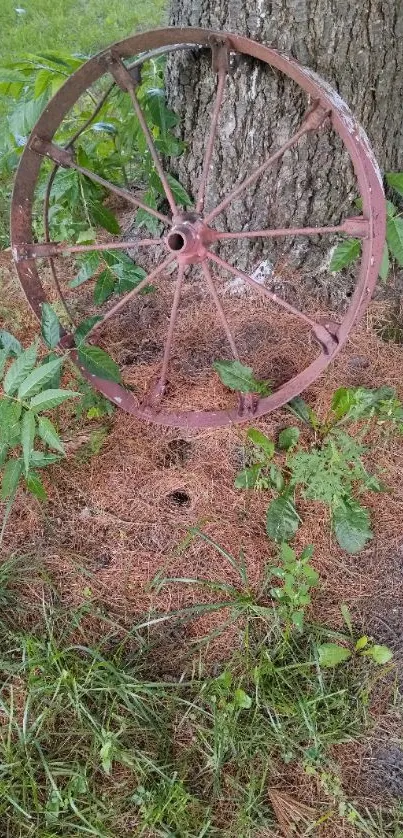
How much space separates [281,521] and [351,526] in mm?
199

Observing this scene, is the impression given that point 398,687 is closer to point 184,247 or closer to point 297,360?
point 297,360

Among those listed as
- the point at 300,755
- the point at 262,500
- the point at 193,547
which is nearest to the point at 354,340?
the point at 262,500

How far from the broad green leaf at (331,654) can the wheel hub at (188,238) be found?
43.8 inches

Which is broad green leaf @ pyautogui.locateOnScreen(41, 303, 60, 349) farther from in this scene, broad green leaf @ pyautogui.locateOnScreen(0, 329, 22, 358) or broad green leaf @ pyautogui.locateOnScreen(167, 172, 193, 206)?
broad green leaf @ pyautogui.locateOnScreen(167, 172, 193, 206)

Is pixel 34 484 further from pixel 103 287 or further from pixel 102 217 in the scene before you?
pixel 102 217

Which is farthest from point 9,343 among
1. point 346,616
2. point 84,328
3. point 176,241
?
point 346,616

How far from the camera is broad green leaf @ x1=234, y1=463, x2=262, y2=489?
1.99 metres

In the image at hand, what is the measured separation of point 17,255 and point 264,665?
4.51 feet

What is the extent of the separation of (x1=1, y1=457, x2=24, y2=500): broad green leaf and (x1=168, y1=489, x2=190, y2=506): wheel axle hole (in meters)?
0.46

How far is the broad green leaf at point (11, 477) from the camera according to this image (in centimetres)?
183

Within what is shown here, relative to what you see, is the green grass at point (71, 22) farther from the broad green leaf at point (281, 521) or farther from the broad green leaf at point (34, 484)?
the broad green leaf at point (281, 521)

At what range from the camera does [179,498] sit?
2057 mm

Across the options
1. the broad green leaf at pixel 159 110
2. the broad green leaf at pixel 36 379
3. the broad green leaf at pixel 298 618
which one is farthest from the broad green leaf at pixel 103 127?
the broad green leaf at pixel 298 618

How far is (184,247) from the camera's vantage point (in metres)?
1.83
